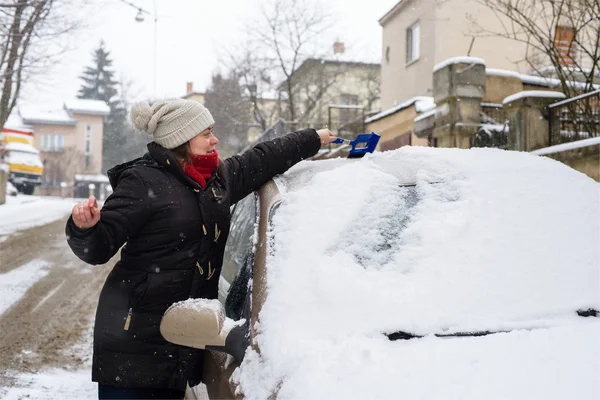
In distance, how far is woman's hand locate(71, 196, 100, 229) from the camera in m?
2.19

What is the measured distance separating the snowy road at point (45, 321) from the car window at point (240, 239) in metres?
2.06

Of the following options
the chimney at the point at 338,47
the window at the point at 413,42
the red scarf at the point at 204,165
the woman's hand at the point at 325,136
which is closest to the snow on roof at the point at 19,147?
the chimney at the point at 338,47

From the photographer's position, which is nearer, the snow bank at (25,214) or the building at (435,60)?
the building at (435,60)

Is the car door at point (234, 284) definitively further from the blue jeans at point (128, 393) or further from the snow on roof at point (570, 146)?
the snow on roof at point (570, 146)

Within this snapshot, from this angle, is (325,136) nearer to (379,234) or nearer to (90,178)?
(379,234)

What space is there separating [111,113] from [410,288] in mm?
59764

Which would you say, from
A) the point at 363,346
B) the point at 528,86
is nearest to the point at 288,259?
the point at 363,346

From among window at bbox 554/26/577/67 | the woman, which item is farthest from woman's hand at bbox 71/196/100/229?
window at bbox 554/26/577/67

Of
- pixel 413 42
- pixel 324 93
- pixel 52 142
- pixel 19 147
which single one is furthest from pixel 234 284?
pixel 52 142

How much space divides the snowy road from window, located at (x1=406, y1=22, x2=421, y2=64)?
14.3m

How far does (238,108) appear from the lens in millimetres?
29547

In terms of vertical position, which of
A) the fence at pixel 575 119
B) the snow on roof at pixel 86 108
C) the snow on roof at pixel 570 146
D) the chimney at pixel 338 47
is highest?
the snow on roof at pixel 86 108

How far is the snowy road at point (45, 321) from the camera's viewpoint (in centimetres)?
443

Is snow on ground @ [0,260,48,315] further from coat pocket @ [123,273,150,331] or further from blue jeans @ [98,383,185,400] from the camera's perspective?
coat pocket @ [123,273,150,331]
